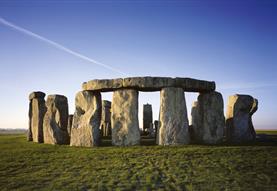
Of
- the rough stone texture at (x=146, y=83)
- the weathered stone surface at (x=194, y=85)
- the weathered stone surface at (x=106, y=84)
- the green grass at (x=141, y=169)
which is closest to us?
the green grass at (x=141, y=169)

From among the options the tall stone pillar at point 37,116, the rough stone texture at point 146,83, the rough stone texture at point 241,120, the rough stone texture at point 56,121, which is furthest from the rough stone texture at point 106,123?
the rough stone texture at point 241,120

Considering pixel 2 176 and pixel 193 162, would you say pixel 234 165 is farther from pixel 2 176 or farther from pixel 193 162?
pixel 2 176

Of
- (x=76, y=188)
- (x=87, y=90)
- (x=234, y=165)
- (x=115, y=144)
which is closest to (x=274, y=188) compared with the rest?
(x=234, y=165)

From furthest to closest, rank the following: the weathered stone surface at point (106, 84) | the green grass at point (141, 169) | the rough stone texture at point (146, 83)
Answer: the weathered stone surface at point (106, 84) < the rough stone texture at point (146, 83) < the green grass at point (141, 169)

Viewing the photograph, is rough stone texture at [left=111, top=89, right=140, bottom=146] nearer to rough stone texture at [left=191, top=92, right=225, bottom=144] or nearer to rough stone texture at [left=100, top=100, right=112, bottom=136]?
rough stone texture at [left=191, top=92, right=225, bottom=144]

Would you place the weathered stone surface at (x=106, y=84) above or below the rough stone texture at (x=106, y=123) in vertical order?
above

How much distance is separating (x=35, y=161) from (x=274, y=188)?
264 inches

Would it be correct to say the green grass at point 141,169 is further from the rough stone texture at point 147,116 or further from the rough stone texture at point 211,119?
the rough stone texture at point 147,116

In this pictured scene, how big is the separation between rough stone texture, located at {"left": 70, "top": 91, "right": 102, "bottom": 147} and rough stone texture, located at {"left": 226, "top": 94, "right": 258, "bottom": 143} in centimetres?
645

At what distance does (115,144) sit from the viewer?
405 inches

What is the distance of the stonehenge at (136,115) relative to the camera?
10305 millimetres

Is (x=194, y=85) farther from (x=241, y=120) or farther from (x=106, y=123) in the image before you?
(x=106, y=123)

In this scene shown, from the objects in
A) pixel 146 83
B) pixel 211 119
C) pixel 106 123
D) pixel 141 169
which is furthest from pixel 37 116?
pixel 211 119

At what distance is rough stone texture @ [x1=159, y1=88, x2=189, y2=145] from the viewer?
33.3ft
